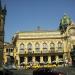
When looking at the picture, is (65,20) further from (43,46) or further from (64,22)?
(43,46)

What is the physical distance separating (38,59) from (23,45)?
21.1ft

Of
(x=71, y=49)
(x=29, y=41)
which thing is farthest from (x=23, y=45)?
(x=71, y=49)

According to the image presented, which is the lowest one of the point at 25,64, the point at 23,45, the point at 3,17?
the point at 25,64

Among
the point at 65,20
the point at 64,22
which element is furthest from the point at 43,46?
the point at 65,20

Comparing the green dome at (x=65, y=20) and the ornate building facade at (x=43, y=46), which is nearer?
the ornate building facade at (x=43, y=46)

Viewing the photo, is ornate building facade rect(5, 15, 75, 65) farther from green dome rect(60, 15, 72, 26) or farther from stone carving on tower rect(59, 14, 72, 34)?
green dome rect(60, 15, 72, 26)

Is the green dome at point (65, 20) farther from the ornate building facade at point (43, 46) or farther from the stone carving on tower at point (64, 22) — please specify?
the ornate building facade at point (43, 46)

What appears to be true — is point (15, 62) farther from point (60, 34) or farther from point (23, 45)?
point (60, 34)

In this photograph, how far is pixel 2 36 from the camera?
7775cm

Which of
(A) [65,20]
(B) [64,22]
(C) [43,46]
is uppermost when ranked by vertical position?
(A) [65,20]

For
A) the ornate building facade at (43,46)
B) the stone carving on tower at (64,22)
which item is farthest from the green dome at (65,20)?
the ornate building facade at (43,46)

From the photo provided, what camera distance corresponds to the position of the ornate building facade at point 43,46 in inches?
3453

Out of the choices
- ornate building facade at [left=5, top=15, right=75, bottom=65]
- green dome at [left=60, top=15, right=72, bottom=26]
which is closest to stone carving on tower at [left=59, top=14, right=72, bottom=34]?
green dome at [left=60, top=15, right=72, bottom=26]

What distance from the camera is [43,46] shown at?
88812 mm
